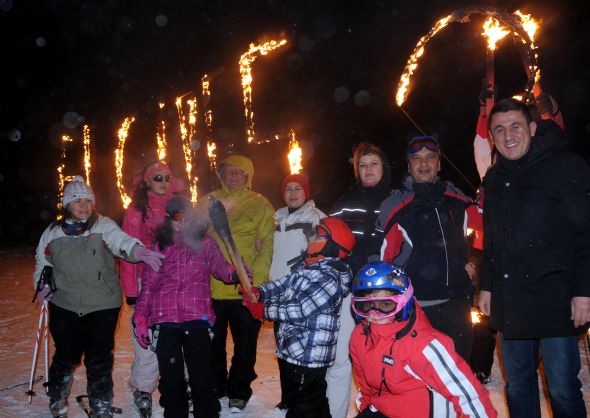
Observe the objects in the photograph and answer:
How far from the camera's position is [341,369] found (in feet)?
12.3

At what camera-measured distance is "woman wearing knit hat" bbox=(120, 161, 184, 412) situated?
426 cm

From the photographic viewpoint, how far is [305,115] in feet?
77.3

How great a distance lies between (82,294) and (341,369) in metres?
2.16

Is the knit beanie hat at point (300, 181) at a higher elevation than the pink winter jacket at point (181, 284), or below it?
higher

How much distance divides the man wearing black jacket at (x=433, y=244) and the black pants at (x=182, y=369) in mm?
1563

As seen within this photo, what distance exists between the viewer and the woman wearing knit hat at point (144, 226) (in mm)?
4262

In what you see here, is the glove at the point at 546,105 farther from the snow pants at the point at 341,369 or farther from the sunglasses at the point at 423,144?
the snow pants at the point at 341,369

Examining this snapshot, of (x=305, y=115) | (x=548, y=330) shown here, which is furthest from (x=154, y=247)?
(x=305, y=115)

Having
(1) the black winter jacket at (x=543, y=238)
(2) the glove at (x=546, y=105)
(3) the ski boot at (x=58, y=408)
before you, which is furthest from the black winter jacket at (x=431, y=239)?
(3) the ski boot at (x=58, y=408)

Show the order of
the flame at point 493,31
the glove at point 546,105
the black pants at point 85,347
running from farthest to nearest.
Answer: the flame at point 493,31, the black pants at point 85,347, the glove at point 546,105

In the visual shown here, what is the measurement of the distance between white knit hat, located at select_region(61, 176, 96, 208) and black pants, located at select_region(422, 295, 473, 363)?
2.89m

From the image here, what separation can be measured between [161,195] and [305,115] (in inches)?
776

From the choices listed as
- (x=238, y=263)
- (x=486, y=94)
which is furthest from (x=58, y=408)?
(x=486, y=94)

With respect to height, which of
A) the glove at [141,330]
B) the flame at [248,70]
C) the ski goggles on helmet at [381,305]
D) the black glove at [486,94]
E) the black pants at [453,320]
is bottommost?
the glove at [141,330]
